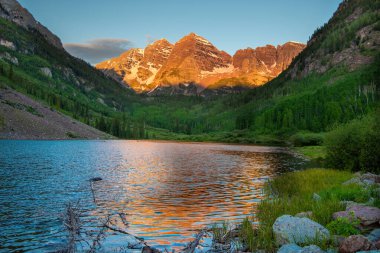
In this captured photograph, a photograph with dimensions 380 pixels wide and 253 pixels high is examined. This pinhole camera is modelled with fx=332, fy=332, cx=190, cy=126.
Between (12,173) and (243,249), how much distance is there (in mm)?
45589

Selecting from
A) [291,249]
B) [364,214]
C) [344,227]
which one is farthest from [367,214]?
[291,249]

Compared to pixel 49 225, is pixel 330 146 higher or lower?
higher

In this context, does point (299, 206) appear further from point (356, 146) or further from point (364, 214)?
point (356, 146)

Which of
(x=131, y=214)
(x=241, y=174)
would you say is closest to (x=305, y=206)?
(x=131, y=214)

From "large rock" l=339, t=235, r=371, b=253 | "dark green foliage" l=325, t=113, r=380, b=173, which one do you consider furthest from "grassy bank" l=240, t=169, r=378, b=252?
"dark green foliage" l=325, t=113, r=380, b=173

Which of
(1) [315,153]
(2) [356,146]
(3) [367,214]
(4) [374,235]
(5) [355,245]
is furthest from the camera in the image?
(1) [315,153]

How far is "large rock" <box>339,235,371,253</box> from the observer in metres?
16.2

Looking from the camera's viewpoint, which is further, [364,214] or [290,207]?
[290,207]

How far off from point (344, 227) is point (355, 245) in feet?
14.1

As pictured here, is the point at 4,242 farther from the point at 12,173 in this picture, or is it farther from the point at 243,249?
the point at 12,173

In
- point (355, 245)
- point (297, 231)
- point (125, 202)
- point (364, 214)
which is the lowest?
point (125, 202)

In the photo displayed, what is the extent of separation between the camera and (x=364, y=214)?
74.6 ft

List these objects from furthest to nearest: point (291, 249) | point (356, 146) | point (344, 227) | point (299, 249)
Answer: point (356, 146), point (344, 227), point (291, 249), point (299, 249)

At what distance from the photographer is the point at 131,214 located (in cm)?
3028
